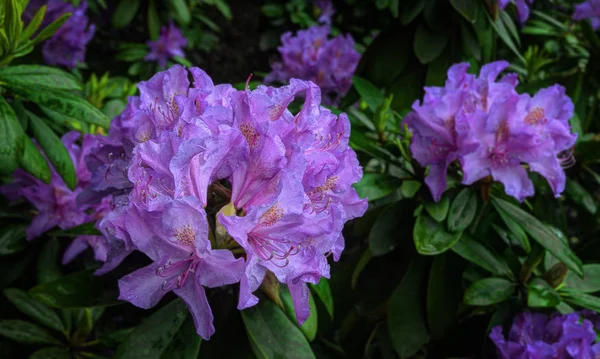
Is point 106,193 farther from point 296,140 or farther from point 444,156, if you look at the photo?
point 444,156

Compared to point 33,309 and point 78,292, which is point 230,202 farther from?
point 33,309

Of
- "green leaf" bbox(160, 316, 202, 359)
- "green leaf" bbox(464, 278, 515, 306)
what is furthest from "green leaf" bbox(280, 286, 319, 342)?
"green leaf" bbox(464, 278, 515, 306)

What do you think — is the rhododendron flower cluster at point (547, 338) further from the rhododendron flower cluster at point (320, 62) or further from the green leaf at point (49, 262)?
the rhododendron flower cluster at point (320, 62)

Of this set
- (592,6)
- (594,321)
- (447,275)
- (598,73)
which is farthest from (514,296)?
(592,6)

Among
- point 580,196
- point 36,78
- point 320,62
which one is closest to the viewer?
point 36,78

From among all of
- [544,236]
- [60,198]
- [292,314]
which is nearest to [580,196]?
[544,236]

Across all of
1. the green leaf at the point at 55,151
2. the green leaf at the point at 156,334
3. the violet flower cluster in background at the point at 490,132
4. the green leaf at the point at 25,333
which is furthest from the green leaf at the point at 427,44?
the green leaf at the point at 25,333
